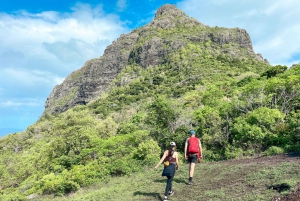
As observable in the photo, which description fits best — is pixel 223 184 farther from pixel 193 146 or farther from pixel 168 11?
pixel 168 11

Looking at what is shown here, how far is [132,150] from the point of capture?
20.0m

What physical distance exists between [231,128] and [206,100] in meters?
12.3

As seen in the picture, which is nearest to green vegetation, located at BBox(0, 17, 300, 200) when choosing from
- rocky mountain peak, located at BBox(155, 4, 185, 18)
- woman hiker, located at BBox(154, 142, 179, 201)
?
woman hiker, located at BBox(154, 142, 179, 201)

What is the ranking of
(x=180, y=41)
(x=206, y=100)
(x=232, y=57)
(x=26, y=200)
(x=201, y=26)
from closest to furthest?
(x=26, y=200) → (x=206, y=100) → (x=232, y=57) → (x=180, y=41) → (x=201, y=26)

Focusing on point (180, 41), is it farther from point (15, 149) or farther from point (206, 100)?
point (206, 100)

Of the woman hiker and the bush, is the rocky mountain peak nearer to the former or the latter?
the bush

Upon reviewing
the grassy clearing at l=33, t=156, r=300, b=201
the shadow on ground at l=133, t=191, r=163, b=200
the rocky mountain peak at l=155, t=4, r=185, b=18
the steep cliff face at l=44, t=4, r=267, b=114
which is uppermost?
the rocky mountain peak at l=155, t=4, r=185, b=18

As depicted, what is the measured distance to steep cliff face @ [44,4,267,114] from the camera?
10400 centimetres

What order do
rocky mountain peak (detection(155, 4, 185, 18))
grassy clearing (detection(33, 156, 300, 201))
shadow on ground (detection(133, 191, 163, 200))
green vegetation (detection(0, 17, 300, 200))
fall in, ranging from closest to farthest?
1. grassy clearing (detection(33, 156, 300, 201))
2. shadow on ground (detection(133, 191, 163, 200))
3. green vegetation (detection(0, 17, 300, 200))
4. rocky mountain peak (detection(155, 4, 185, 18))

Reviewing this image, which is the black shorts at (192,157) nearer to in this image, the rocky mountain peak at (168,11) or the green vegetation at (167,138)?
the green vegetation at (167,138)

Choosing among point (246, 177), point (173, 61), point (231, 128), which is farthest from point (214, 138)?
point (173, 61)

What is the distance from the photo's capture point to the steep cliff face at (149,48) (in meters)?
104

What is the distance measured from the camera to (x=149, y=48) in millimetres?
110562

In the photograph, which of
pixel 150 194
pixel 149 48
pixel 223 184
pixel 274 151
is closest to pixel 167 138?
pixel 274 151
